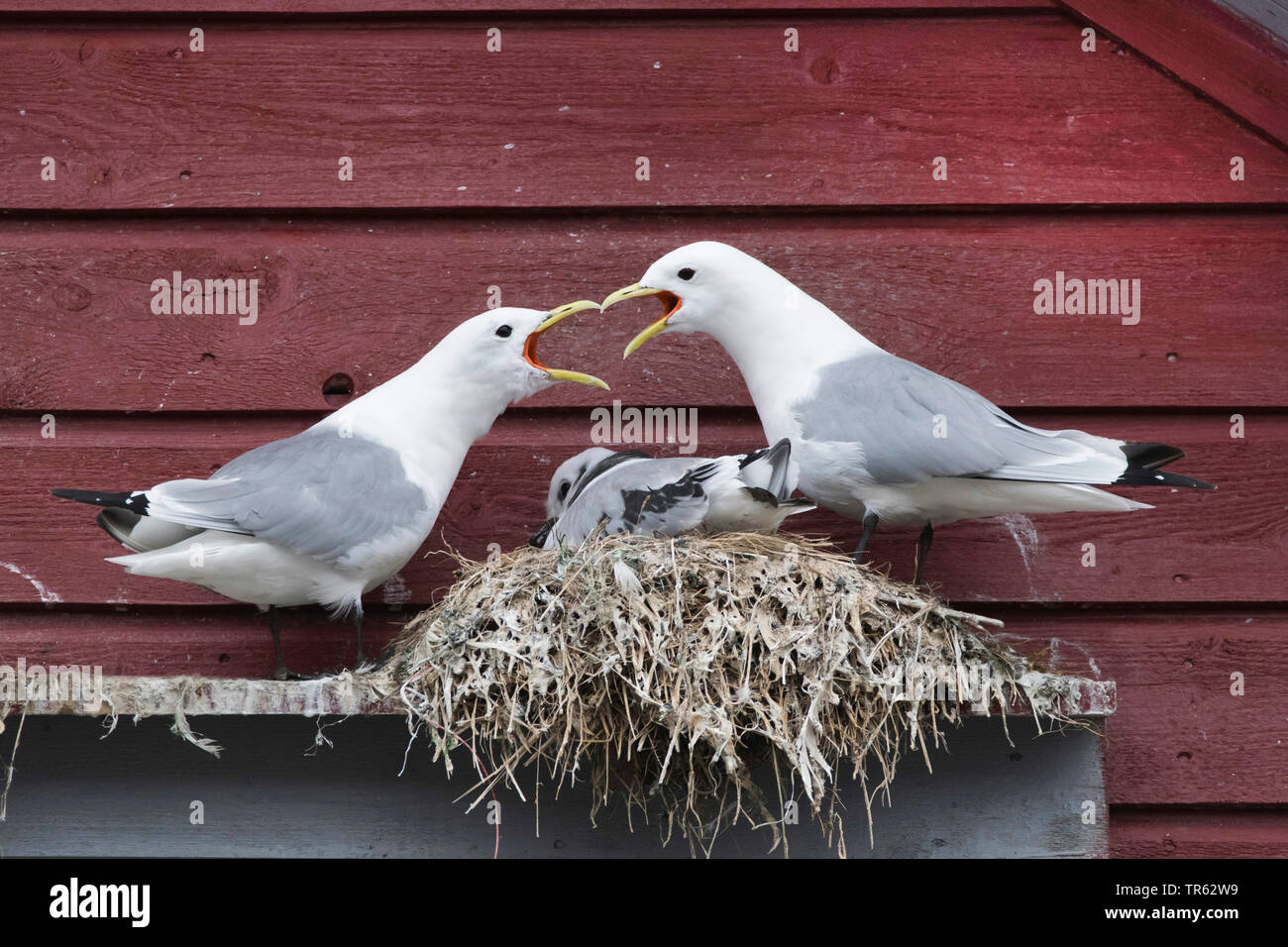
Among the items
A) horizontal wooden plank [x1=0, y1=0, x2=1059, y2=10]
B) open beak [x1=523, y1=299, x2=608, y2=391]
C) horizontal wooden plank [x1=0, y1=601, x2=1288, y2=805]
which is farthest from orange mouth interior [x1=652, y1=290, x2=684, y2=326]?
horizontal wooden plank [x1=0, y1=601, x2=1288, y2=805]

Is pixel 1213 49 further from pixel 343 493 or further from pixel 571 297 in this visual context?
pixel 343 493

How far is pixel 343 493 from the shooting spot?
1.86 meters

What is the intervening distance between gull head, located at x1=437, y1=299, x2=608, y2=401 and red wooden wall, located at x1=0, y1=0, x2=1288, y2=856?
197mm

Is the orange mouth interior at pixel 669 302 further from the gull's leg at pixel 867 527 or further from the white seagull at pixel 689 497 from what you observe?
the gull's leg at pixel 867 527

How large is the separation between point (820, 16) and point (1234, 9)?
0.70 m

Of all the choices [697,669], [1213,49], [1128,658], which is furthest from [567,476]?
[1213,49]

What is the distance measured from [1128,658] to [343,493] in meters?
1.30

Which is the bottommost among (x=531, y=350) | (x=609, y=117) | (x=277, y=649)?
(x=277, y=649)

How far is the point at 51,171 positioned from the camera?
7.26 feet

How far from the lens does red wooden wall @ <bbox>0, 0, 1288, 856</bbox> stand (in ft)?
7.06

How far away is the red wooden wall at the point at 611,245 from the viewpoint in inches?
84.7

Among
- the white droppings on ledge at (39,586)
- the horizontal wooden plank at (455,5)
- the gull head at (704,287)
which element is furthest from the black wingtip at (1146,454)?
the white droppings on ledge at (39,586)
